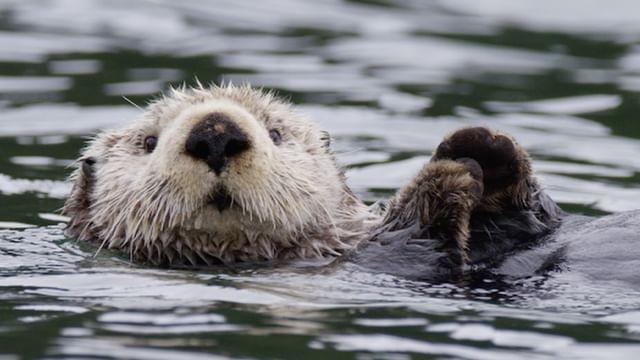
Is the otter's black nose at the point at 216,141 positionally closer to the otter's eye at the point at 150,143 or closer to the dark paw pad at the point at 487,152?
the otter's eye at the point at 150,143

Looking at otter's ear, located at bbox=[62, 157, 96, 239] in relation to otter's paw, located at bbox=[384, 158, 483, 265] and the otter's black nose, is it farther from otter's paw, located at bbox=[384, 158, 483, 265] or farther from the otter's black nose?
otter's paw, located at bbox=[384, 158, 483, 265]

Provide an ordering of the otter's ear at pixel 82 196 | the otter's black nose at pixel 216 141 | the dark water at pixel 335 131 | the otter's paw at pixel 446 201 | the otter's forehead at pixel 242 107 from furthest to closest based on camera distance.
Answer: the otter's ear at pixel 82 196 → the otter's forehead at pixel 242 107 → the otter's paw at pixel 446 201 → the otter's black nose at pixel 216 141 → the dark water at pixel 335 131

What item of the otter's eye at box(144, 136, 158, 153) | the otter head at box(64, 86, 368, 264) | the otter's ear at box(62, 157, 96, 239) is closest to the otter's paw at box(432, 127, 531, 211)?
the otter head at box(64, 86, 368, 264)

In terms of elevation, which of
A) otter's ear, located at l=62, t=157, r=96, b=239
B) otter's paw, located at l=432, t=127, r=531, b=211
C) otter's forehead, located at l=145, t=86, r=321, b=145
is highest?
otter's forehead, located at l=145, t=86, r=321, b=145

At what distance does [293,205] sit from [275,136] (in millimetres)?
502

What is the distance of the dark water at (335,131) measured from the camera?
5410 mm

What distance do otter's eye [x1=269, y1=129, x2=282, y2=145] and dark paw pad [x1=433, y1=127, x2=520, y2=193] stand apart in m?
0.77

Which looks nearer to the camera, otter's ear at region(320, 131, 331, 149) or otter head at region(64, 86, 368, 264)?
otter head at region(64, 86, 368, 264)

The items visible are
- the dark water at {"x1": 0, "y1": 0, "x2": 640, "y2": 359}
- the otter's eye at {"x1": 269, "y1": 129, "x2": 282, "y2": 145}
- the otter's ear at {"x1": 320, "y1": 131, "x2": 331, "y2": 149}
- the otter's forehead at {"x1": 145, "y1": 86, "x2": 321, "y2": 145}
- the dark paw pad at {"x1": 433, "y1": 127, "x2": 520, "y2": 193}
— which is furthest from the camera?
the otter's ear at {"x1": 320, "y1": 131, "x2": 331, "y2": 149}

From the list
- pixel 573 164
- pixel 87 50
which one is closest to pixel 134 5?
pixel 87 50

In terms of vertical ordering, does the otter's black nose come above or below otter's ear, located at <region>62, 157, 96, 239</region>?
above

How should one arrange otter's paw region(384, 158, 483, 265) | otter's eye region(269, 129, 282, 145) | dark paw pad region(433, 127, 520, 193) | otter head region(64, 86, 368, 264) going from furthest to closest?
otter's eye region(269, 129, 282, 145) → dark paw pad region(433, 127, 520, 193) → otter's paw region(384, 158, 483, 265) → otter head region(64, 86, 368, 264)

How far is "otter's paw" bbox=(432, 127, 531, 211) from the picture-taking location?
6473 millimetres

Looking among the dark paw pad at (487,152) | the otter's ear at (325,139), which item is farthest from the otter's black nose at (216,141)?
the otter's ear at (325,139)
